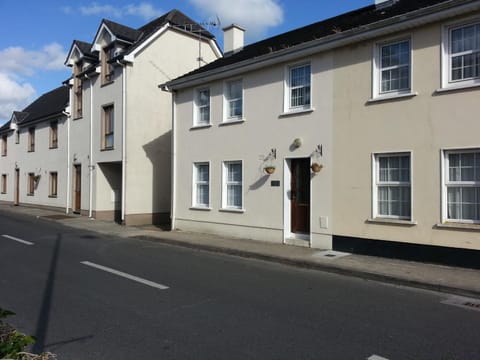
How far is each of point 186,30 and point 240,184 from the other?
10806 mm

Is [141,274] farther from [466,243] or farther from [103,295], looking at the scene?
[466,243]

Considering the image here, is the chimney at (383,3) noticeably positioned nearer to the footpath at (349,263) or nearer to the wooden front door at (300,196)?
the wooden front door at (300,196)

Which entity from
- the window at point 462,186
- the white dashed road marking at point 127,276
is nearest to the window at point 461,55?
the window at point 462,186

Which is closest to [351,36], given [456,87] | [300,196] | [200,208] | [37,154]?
[456,87]

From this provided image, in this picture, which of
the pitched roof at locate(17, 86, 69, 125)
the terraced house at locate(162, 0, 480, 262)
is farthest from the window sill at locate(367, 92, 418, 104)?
the pitched roof at locate(17, 86, 69, 125)

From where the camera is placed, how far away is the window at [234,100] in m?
14.1

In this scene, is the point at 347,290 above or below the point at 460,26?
below

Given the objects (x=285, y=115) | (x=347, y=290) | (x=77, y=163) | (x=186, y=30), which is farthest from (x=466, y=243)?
(x=77, y=163)

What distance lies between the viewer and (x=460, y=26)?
9250 millimetres

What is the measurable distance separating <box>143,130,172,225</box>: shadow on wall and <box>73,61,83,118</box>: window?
212 inches

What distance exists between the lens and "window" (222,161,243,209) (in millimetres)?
14016

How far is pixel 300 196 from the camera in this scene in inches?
492

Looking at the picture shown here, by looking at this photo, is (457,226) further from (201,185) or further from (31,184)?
(31,184)

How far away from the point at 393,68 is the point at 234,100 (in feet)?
18.3
